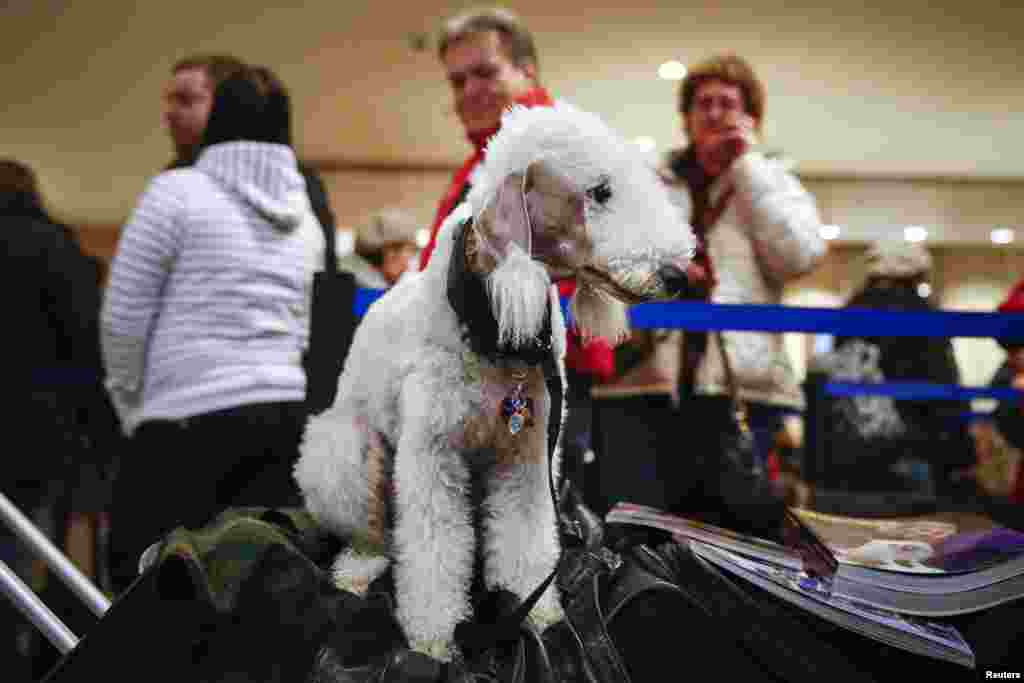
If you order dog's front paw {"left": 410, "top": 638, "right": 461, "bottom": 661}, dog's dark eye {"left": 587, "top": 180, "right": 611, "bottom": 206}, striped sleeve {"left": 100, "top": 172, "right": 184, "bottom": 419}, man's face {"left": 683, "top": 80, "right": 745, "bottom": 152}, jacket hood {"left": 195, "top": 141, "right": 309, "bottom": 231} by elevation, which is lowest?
dog's front paw {"left": 410, "top": 638, "right": 461, "bottom": 661}

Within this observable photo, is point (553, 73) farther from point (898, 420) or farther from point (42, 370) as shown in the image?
point (42, 370)

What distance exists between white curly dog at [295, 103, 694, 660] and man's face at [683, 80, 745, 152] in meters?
0.92

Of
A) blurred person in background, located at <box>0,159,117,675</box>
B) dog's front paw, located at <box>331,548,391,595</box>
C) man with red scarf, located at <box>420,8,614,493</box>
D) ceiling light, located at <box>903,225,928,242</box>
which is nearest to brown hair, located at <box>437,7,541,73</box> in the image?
man with red scarf, located at <box>420,8,614,493</box>

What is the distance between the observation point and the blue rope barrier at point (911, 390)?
2.08 m

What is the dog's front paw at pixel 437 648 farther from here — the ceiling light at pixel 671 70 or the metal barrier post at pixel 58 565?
the ceiling light at pixel 671 70

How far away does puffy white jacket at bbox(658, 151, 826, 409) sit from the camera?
1406mm

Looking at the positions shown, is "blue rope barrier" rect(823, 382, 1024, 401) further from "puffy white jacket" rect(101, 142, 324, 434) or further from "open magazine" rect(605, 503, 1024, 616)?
"puffy white jacket" rect(101, 142, 324, 434)

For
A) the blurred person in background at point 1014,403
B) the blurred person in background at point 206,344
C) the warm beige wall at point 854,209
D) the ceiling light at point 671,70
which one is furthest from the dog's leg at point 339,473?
the ceiling light at point 671,70

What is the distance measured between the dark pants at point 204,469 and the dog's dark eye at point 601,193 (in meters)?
0.77

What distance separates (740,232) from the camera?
1.48 m

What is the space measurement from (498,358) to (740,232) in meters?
0.95

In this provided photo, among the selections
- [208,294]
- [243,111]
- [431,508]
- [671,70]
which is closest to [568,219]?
[431,508]

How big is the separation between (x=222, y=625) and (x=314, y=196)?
1.09m

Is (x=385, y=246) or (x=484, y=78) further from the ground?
(x=484, y=78)
